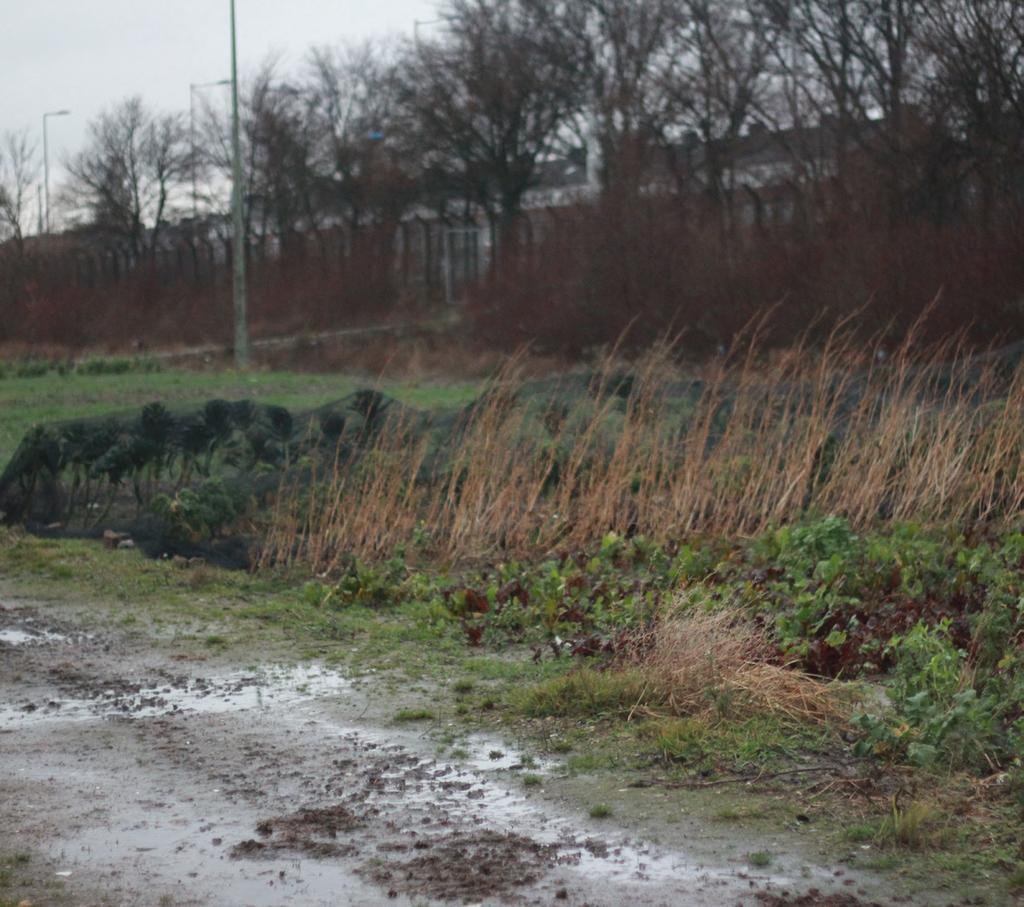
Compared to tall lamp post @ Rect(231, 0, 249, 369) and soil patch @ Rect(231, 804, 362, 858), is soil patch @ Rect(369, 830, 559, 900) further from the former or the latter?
tall lamp post @ Rect(231, 0, 249, 369)

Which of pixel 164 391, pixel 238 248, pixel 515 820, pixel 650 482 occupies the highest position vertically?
pixel 238 248

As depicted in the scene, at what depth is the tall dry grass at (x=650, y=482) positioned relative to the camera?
32.7ft

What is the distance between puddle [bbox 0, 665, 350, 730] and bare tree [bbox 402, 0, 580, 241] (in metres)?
36.6

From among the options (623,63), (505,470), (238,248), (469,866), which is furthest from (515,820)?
(623,63)

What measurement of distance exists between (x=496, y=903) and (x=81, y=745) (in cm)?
237

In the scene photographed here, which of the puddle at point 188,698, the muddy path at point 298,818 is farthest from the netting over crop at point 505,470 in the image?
the muddy path at point 298,818

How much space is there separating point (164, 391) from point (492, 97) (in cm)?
1981

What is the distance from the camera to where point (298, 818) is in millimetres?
4676

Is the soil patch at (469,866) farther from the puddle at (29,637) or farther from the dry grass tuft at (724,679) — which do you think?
the puddle at (29,637)

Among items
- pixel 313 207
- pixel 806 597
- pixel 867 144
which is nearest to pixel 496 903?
pixel 806 597

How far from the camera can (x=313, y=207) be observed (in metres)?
53.3

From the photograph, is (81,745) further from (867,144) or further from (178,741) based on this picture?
(867,144)

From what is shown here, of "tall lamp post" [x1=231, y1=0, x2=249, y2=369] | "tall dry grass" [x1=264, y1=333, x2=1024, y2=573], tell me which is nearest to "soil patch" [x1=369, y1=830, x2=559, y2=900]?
"tall dry grass" [x1=264, y1=333, x2=1024, y2=573]

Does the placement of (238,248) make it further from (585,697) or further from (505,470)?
(585,697)
